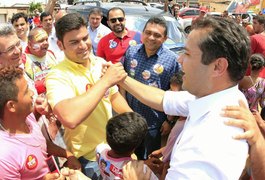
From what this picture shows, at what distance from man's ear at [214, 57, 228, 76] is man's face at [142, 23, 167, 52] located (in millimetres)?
2163

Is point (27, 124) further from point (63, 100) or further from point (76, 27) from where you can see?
point (76, 27)

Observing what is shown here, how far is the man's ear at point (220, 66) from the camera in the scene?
4.38 feet

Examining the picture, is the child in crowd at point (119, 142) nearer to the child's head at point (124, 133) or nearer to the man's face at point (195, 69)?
the child's head at point (124, 133)

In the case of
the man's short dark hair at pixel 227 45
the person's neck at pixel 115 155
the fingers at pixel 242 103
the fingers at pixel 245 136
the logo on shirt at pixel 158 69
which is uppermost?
the man's short dark hair at pixel 227 45

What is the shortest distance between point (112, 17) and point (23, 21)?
1.55m

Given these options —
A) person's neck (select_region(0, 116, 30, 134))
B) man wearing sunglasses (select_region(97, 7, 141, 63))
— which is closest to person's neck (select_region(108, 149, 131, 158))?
person's neck (select_region(0, 116, 30, 134))

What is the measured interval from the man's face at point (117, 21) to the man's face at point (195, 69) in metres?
3.65

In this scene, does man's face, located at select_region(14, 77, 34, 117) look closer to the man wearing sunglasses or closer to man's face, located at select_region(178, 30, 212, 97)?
man's face, located at select_region(178, 30, 212, 97)

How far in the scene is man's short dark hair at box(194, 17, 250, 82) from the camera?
52.2 inches

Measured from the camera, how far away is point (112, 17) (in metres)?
5.13

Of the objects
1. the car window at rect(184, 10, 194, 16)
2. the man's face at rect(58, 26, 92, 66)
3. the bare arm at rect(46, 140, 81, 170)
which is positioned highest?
the man's face at rect(58, 26, 92, 66)

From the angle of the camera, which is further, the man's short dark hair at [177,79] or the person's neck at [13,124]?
the man's short dark hair at [177,79]

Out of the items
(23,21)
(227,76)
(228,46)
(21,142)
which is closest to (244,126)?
(227,76)

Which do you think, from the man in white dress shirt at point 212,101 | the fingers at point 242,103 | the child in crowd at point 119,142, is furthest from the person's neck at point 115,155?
the fingers at point 242,103
